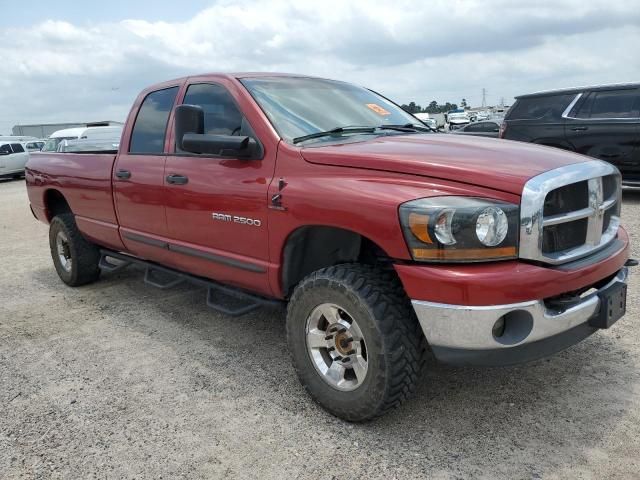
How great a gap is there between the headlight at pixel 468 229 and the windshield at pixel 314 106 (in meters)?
1.14

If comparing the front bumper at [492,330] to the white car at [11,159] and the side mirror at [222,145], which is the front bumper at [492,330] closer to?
the side mirror at [222,145]

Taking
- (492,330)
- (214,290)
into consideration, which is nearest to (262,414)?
(492,330)

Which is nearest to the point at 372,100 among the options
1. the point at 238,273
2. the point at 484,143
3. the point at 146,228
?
the point at 484,143

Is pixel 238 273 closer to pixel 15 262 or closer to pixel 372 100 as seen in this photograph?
pixel 372 100

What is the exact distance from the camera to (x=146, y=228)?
4.25 m

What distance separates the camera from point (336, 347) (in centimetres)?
292

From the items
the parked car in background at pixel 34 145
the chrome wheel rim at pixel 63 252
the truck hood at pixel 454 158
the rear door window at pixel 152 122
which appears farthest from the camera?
the parked car in background at pixel 34 145

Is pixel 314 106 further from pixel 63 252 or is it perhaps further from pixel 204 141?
pixel 63 252

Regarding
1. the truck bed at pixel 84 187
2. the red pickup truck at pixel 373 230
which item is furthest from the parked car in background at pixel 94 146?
the red pickup truck at pixel 373 230

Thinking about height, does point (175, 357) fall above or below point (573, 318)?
below

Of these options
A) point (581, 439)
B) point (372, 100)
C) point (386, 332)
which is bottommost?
point (581, 439)

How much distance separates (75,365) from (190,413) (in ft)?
3.78

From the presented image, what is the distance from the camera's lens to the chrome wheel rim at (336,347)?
280 centimetres

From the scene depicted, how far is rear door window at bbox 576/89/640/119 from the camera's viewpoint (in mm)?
8367
